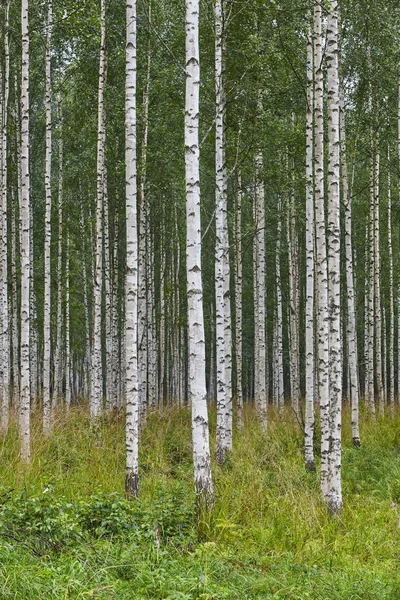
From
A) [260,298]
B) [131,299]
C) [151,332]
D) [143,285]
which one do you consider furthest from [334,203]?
[151,332]

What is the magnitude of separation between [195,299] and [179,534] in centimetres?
240

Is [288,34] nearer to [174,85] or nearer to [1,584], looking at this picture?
[174,85]

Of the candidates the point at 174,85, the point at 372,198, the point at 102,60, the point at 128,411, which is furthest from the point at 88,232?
the point at 128,411

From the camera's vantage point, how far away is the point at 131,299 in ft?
25.6

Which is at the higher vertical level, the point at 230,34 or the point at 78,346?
the point at 230,34

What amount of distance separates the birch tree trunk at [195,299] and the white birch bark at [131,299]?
105 cm

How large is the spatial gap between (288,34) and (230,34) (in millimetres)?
2233

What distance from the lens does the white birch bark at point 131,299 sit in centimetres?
758

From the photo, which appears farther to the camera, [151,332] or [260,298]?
[151,332]

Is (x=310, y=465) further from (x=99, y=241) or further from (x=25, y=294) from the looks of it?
(x=99, y=241)

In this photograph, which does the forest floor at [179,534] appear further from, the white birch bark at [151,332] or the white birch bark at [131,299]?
the white birch bark at [151,332]

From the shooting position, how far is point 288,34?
48.0ft

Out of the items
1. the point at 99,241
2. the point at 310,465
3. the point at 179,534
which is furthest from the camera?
the point at 99,241

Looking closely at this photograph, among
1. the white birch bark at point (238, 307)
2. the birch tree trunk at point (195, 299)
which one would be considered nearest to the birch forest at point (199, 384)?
the birch tree trunk at point (195, 299)
